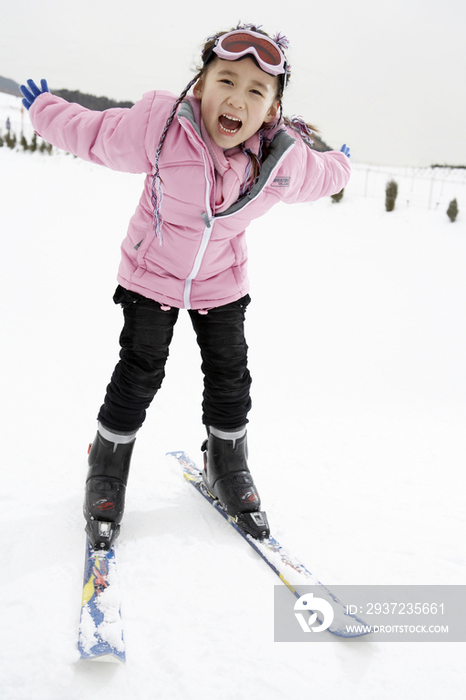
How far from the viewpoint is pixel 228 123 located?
1.29 meters

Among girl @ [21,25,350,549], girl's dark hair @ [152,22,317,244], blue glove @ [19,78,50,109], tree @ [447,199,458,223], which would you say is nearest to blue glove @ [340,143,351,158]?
girl @ [21,25,350,549]

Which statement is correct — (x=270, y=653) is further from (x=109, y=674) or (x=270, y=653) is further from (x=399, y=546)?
(x=399, y=546)

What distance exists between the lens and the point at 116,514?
5.08 feet

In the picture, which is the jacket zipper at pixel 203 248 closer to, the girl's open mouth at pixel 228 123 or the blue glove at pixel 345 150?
the girl's open mouth at pixel 228 123

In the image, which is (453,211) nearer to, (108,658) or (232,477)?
(232,477)

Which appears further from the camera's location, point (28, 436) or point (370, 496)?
point (28, 436)

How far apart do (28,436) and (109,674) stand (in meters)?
1.35

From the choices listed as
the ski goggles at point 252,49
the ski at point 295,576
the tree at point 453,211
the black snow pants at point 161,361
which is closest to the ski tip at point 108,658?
the ski at point 295,576

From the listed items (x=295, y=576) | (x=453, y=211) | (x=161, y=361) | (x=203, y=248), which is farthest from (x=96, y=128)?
(x=453, y=211)

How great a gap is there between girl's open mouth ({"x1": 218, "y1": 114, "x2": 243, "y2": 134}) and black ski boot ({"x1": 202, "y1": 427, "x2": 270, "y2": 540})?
3.33 feet

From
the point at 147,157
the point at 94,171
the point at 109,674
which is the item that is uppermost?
the point at 94,171

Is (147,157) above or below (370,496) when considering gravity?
above

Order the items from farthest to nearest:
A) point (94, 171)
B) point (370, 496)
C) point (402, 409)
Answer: point (94, 171) → point (402, 409) → point (370, 496)

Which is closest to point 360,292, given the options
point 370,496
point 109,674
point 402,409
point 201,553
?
point 402,409
